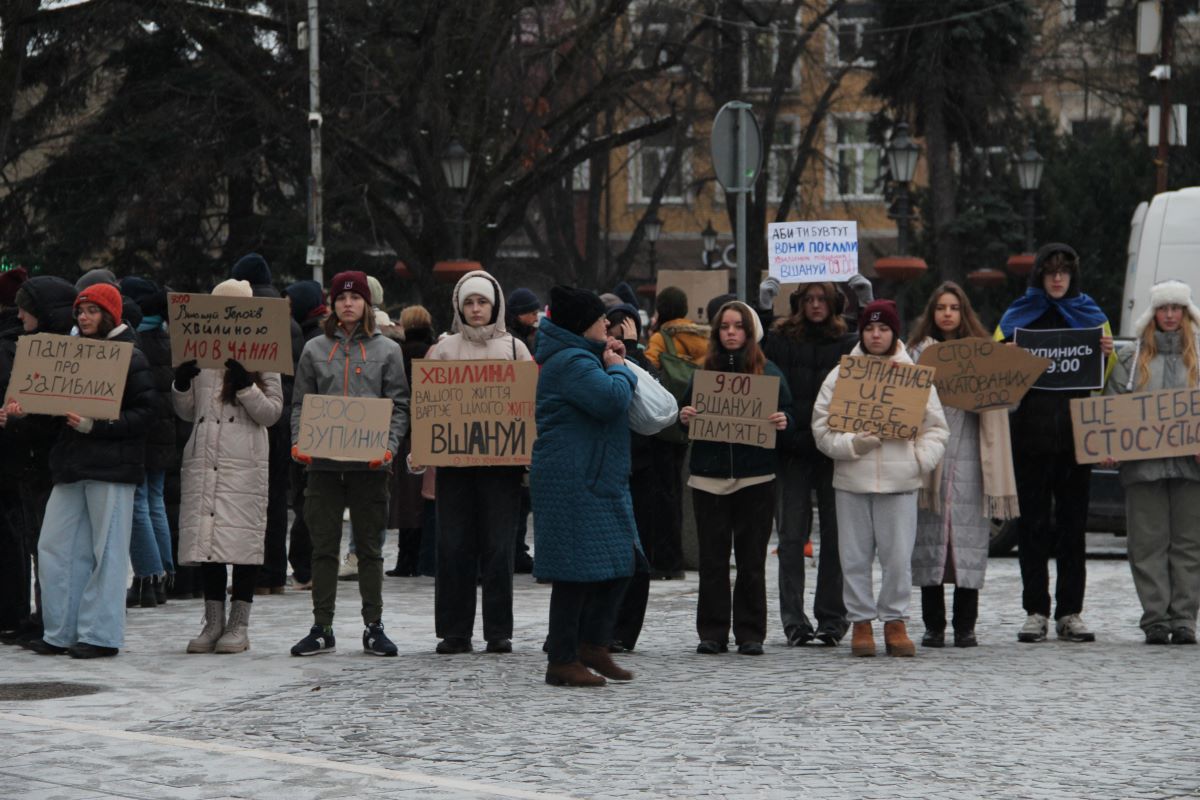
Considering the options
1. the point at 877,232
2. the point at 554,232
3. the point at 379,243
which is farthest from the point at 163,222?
the point at 877,232

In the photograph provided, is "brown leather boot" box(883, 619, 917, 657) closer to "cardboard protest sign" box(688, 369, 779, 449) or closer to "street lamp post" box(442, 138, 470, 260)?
"cardboard protest sign" box(688, 369, 779, 449)

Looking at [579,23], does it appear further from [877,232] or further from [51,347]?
[877,232]

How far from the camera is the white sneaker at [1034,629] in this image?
1156cm

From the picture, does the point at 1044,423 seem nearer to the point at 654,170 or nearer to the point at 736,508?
the point at 736,508

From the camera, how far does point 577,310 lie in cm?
970

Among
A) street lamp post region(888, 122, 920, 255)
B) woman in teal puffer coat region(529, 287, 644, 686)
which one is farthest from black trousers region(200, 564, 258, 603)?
street lamp post region(888, 122, 920, 255)

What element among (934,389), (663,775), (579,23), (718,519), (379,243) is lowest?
(663,775)

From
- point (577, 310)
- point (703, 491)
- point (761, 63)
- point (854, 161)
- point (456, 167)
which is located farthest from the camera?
point (854, 161)

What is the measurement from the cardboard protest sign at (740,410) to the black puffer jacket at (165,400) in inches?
130

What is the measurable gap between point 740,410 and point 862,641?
1.32m

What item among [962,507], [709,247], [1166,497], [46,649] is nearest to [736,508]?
[962,507]

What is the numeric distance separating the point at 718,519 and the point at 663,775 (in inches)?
145

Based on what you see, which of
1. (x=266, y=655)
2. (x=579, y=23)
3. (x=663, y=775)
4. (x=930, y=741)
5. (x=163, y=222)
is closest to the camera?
(x=663, y=775)

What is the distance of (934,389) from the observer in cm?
1103
